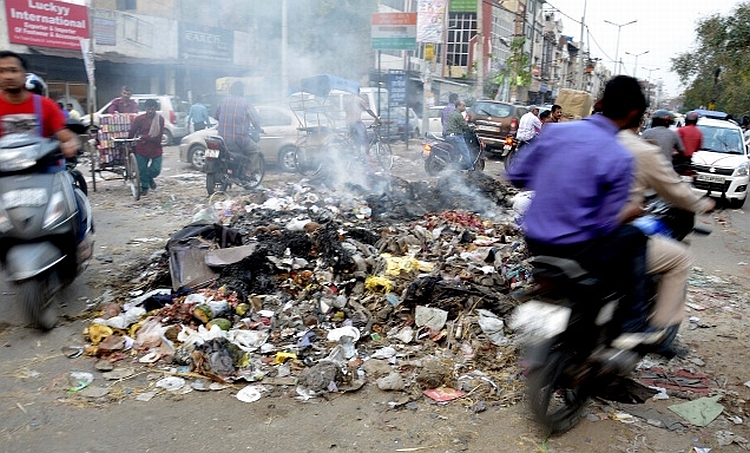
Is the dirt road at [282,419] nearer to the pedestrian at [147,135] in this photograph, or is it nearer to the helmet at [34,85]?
the helmet at [34,85]

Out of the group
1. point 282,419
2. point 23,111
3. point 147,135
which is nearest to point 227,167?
point 147,135

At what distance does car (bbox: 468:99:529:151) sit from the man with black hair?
14491 millimetres

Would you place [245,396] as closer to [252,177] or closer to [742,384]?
[742,384]

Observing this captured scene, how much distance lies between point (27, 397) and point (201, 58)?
22.8m

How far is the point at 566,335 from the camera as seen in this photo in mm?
2822

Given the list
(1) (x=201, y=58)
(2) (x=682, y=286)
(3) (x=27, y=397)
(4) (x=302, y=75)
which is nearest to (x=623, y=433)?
(2) (x=682, y=286)

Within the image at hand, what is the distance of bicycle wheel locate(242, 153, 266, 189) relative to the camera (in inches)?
403

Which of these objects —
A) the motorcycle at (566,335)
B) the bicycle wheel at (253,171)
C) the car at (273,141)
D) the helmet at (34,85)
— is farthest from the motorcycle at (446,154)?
the motorcycle at (566,335)

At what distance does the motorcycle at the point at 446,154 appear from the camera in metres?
12.6

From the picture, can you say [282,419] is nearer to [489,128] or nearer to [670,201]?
[670,201]

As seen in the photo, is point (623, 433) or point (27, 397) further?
point (27, 397)

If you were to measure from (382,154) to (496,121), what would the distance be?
554 cm

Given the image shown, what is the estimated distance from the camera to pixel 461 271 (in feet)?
17.7

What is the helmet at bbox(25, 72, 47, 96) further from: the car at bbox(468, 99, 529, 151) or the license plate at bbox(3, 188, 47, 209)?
the car at bbox(468, 99, 529, 151)
